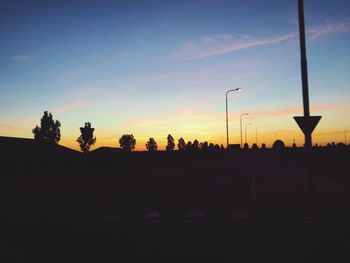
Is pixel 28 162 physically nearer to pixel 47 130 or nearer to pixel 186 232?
pixel 186 232

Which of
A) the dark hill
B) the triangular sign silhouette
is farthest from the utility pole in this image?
the dark hill

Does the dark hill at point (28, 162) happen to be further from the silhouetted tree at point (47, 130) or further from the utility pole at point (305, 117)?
the silhouetted tree at point (47, 130)

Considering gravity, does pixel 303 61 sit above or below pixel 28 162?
above

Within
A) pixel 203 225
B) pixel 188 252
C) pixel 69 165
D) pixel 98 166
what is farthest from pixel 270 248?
pixel 98 166

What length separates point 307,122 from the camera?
15148 millimetres

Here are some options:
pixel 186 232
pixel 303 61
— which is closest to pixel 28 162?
pixel 303 61

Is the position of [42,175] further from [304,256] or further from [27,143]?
[304,256]

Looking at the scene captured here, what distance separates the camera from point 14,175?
2989 cm

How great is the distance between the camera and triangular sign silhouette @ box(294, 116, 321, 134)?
1508 centimetres

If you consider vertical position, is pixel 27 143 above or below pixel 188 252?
above

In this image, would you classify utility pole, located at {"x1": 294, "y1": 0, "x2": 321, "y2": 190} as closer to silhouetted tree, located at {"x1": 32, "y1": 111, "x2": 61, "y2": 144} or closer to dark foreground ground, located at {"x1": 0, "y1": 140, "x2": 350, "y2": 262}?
dark foreground ground, located at {"x1": 0, "y1": 140, "x2": 350, "y2": 262}

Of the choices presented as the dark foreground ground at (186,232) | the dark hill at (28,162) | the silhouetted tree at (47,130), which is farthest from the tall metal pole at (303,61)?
the silhouetted tree at (47,130)

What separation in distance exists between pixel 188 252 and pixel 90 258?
63.8 inches

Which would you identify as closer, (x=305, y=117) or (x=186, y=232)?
(x=186, y=232)
